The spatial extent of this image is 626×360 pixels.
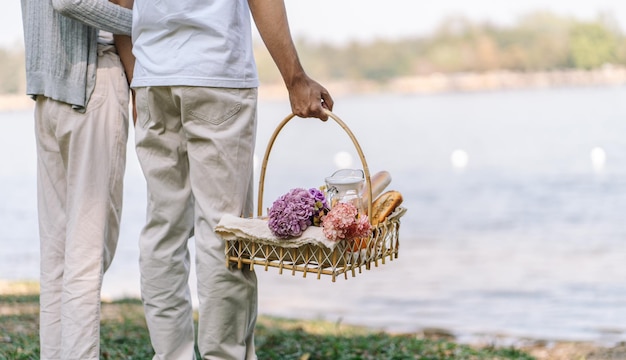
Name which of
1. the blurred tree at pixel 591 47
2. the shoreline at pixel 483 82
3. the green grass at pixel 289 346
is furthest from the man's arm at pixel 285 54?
the blurred tree at pixel 591 47

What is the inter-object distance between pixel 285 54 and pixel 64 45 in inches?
25.7

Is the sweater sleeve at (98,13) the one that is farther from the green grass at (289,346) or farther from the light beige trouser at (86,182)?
the green grass at (289,346)

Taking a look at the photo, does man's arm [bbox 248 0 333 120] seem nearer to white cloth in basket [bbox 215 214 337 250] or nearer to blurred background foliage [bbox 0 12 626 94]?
white cloth in basket [bbox 215 214 337 250]

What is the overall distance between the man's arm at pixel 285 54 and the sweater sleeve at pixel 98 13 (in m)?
0.39

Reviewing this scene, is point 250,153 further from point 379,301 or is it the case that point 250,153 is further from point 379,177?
point 379,301

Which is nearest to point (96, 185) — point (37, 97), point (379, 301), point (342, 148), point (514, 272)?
point (37, 97)

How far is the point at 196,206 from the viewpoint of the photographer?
7.82 ft

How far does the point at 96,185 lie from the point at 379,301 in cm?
467

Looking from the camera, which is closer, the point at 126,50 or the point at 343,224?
the point at 343,224

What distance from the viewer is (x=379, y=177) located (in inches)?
102

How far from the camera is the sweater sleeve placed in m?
2.36

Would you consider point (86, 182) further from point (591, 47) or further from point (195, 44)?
point (591, 47)

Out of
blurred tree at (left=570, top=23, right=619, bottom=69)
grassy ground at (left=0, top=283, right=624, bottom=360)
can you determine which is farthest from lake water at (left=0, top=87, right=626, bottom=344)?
blurred tree at (left=570, top=23, right=619, bottom=69)

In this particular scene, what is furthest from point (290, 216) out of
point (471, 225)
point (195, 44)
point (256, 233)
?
point (471, 225)
